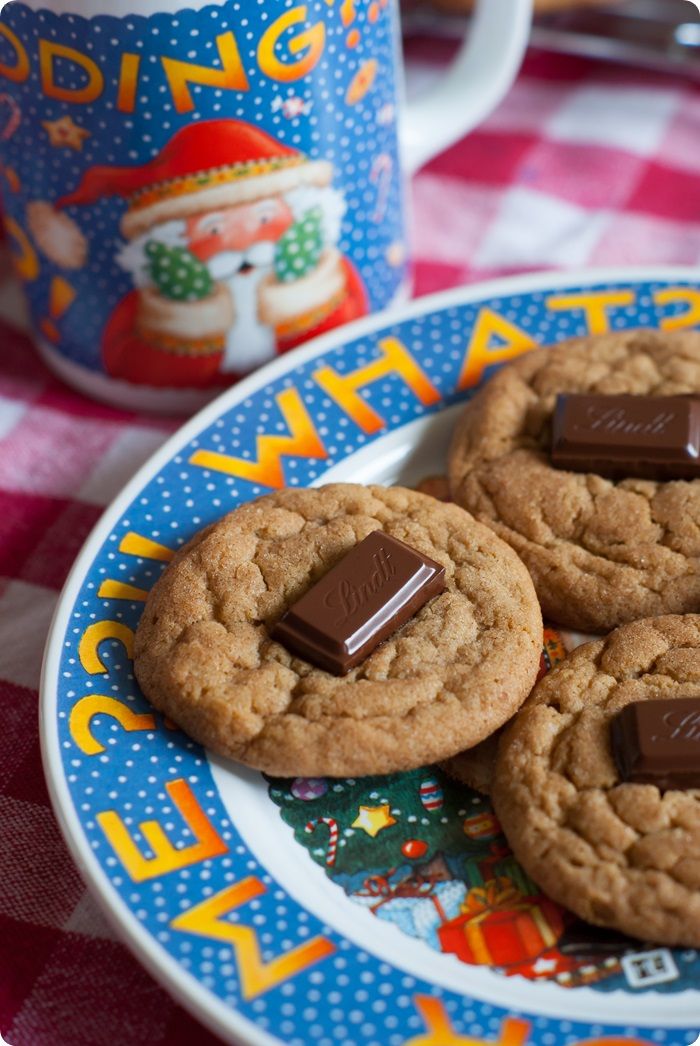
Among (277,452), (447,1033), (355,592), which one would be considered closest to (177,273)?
(277,452)

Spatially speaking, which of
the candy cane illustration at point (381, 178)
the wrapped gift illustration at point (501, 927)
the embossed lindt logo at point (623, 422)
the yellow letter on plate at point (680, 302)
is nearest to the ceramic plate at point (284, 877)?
the wrapped gift illustration at point (501, 927)

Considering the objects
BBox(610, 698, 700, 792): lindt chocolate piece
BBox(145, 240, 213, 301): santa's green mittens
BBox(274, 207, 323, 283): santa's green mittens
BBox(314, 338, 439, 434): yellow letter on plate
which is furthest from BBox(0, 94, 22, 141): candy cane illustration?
BBox(610, 698, 700, 792): lindt chocolate piece

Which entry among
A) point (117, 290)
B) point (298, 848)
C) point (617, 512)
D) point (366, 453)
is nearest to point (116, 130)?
point (117, 290)

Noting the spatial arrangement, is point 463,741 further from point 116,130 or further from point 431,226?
point 431,226

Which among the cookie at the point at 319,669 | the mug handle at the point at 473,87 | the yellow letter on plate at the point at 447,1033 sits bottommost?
the yellow letter on plate at the point at 447,1033

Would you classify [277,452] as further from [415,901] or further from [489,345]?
[415,901]

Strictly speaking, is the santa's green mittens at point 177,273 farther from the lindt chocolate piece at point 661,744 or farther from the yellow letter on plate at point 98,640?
the lindt chocolate piece at point 661,744
